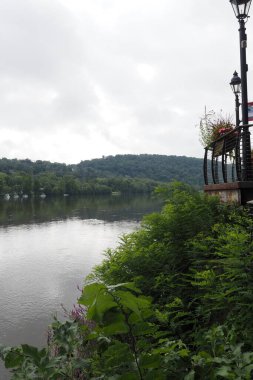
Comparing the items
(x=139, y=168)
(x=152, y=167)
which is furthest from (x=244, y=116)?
(x=139, y=168)

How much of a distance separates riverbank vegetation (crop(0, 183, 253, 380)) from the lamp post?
3.83ft

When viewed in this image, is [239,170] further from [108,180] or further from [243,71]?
[108,180]

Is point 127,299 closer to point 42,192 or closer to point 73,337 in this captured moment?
point 73,337

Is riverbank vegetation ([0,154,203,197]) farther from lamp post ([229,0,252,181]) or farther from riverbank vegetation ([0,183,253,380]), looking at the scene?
riverbank vegetation ([0,183,253,380])

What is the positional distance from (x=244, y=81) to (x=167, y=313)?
635 cm

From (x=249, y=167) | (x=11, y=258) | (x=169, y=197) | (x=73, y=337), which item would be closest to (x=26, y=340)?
(x=169, y=197)

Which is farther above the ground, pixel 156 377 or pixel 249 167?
pixel 249 167

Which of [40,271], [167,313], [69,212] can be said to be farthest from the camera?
[69,212]

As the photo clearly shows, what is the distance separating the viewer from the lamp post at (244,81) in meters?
8.02

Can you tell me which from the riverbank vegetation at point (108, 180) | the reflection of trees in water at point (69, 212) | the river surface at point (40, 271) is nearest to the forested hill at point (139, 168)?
the riverbank vegetation at point (108, 180)

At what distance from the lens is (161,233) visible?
Result: 6.67 m

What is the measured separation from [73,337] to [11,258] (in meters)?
25.0

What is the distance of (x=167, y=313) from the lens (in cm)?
399

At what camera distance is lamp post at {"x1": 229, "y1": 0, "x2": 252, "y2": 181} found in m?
8.02
